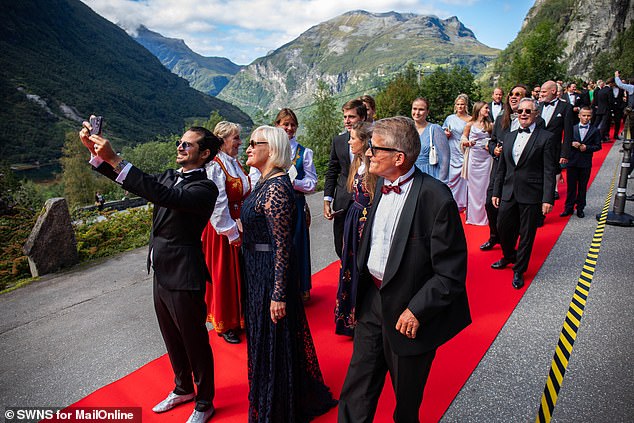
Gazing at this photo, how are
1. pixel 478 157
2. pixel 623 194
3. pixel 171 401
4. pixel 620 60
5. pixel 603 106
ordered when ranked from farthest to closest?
1. pixel 620 60
2. pixel 603 106
3. pixel 478 157
4. pixel 623 194
5. pixel 171 401

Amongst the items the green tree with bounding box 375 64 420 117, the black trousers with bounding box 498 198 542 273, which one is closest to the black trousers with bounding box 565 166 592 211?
the black trousers with bounding box 498 198 542 273

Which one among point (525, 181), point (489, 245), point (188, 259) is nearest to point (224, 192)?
point (188, 259)

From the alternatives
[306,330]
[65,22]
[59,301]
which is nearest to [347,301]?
[306,330]

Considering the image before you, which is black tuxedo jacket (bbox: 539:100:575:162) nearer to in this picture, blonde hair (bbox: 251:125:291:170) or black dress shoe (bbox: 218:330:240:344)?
blonde hair (bbox: 251:125:291:170)

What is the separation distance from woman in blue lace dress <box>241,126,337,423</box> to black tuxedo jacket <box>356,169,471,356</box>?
2.38 feet

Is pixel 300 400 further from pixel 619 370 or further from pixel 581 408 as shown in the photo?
pixel 619 370

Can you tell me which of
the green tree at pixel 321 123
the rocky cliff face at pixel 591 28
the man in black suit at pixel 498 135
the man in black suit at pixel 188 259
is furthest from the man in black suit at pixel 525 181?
the rocky cliff face at pixel 591 28

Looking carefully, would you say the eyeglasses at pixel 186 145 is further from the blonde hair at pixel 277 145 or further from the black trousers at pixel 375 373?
the black trousers at pixel 375 373

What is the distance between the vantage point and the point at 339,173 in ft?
15.9

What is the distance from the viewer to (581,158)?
7.10 metres

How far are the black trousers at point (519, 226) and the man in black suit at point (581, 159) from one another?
2958mm

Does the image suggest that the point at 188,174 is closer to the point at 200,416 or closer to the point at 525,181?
the point at 200,416

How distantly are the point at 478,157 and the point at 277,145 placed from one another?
5412 millimetres

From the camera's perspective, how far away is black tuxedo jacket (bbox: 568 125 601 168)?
7.09 meters
